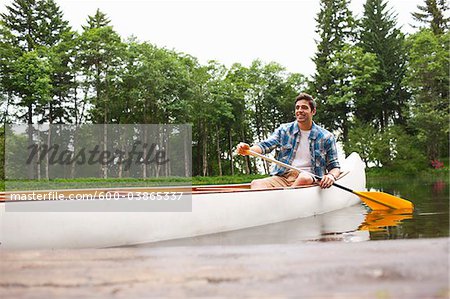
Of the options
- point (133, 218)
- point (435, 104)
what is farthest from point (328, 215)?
point (435, 104)

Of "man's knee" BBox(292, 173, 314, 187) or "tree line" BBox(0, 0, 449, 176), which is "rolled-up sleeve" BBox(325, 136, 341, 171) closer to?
"man's knee" BBox(292, 173, 314, 187)

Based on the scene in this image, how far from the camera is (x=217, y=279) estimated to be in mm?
1512

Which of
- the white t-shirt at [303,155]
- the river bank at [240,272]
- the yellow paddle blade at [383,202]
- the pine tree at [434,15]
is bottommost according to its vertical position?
the yellow paddle blade at [383,202]

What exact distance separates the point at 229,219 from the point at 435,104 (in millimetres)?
23245

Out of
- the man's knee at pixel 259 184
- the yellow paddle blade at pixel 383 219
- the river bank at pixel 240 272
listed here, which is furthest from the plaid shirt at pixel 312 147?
the river bank at pixel 240 272

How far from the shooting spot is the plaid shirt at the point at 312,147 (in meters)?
5.07

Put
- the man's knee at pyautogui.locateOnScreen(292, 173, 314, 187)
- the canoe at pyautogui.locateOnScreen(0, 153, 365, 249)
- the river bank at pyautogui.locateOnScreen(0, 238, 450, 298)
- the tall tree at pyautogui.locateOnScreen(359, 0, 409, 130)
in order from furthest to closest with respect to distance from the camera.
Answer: the tall tree at pyautogui.locateOnScreen(359, 0, 409, 130)
the man's knee at pyautogui.locateOnScreen(292, 173, 314, 187)
the canoe at pyautogui.locateOnScreen(0, 153, 365, 249)
the river bank at pyautogui.locateOnScreen(0, 238, 450, 298)

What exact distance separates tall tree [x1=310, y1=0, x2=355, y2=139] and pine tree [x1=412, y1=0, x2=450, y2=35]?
18.2ft

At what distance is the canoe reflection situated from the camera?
3180 millimetres

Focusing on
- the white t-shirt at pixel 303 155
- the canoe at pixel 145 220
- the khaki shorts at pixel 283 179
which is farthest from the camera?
the white t-shirt at pixel 303 155

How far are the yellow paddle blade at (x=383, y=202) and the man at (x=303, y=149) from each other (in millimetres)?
524

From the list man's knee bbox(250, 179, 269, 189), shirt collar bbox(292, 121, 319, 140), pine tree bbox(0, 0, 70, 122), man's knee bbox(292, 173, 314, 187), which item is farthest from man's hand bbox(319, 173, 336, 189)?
pine tree bbox(0, 0, 70, 122)

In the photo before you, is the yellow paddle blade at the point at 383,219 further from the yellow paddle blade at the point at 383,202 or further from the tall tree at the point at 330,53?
the tall tree at the point at 330,53

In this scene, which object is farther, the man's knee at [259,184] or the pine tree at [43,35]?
the pine tree at [43,35]
